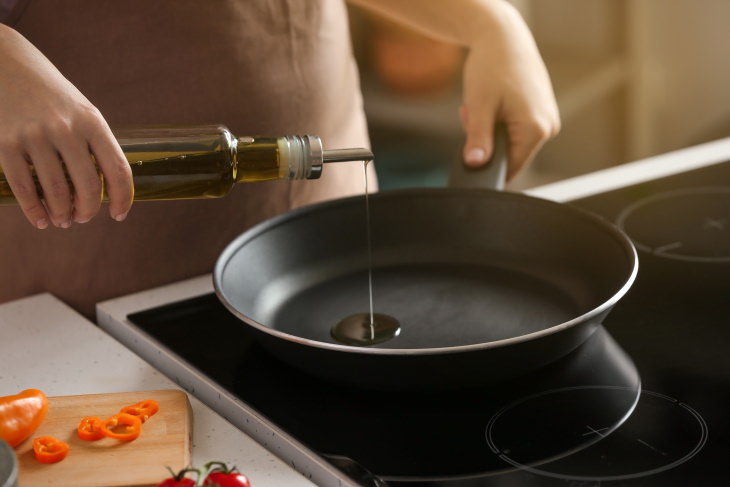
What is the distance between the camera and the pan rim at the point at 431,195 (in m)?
0.74

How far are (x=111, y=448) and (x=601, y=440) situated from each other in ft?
1.22

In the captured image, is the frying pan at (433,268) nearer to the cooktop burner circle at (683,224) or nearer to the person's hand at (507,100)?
the person's hand at (507,100)

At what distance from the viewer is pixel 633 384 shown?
0.83 meters

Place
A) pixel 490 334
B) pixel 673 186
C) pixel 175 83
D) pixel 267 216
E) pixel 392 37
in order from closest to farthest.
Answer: pixel 490 334 → pixel 175 83 → pixel 267 216 → pixel 673 186 → pixel 392 37

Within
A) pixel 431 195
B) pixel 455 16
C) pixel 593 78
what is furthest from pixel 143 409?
pixel 593 78

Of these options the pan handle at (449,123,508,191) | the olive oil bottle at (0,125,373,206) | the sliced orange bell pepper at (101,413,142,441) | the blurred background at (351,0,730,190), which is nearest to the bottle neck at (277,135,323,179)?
the olive oil bottle at (0,125,373,206)

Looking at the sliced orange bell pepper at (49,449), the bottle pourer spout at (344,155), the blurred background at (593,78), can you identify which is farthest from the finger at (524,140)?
the blurred background at (593,78)

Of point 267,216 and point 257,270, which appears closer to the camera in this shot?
point 257,270

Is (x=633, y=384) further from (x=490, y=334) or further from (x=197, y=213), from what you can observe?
(x=197, y=213)

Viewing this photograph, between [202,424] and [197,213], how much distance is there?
16.6 inches

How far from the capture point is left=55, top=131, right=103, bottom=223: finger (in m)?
0.74

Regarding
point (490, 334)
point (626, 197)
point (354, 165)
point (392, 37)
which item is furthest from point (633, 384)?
point (392, 37)

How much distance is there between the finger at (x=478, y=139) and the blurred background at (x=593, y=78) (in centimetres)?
200

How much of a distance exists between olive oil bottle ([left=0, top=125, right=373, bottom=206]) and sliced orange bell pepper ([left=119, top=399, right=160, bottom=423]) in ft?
0.57
